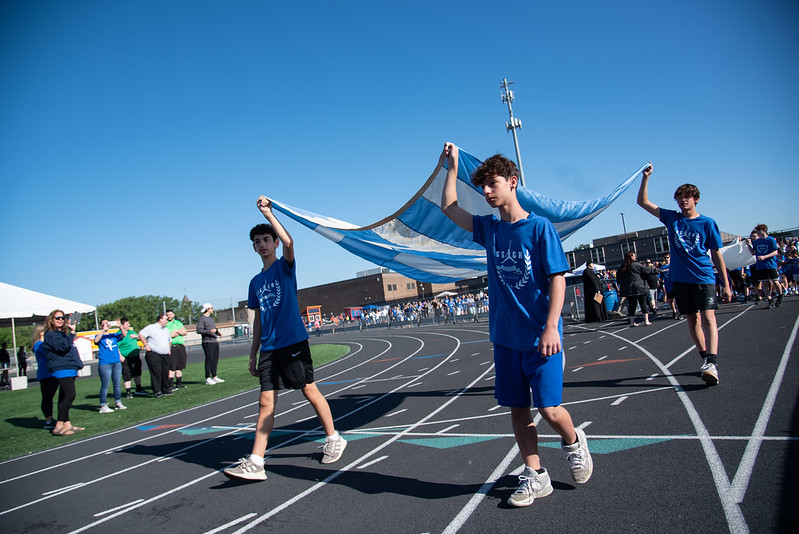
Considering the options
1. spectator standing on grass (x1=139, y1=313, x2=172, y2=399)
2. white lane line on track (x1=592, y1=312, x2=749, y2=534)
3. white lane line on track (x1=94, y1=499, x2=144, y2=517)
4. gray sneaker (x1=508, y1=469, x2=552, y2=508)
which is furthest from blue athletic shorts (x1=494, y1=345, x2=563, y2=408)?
spectator standing on grass (x1=139, y1=313, x2=172, y2=399)

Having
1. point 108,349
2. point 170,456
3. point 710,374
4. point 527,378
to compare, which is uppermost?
point 108,349

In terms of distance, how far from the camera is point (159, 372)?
11.5 m

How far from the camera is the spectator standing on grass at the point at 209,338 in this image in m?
12.4

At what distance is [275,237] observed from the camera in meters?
4.77

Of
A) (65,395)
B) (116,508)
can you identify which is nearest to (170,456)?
(116,508)

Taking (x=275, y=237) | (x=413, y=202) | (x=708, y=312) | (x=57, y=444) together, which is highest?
(x=413, y=202)

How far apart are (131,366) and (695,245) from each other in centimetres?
1301

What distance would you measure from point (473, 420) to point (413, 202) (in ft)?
8.67

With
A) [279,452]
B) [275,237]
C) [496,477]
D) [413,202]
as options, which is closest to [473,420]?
[496,477]

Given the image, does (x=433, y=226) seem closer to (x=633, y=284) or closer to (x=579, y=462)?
(x=579, y=462)

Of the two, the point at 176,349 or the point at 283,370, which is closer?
the point at 283,370

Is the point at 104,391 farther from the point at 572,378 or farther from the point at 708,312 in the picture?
the point at 708,312

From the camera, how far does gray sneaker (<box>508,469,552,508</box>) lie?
114 inches

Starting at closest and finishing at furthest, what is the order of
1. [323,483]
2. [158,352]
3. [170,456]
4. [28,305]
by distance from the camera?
1. [323,483]
2. [170,456]
3. [158,352]
4. [28,305]
